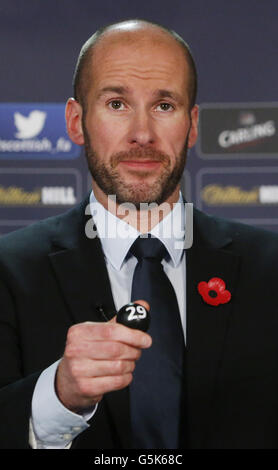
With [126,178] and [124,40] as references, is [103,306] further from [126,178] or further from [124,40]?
[124,40]

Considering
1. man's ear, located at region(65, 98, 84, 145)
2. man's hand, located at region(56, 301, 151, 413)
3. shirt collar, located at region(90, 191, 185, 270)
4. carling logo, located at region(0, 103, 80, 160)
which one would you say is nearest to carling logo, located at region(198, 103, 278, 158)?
carling logo, located at region(0, 103, 80, 160)

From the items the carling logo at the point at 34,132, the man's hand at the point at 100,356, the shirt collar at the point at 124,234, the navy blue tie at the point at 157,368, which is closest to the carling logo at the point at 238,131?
the carling logo at the point at 34,132

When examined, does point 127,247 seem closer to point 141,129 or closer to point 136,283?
point 136,283

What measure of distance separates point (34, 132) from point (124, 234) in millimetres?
1466

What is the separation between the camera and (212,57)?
2.34 m

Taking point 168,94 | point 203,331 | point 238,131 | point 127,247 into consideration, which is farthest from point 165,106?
point 238,131

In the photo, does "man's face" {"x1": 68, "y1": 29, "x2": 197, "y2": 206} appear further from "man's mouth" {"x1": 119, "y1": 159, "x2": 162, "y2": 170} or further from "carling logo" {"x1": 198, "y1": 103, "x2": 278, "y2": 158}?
"carling logo" {"x1": 198, "y1": 103, "x2": 278, "y2": 158}

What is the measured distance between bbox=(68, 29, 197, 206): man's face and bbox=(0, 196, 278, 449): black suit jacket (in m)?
0.12

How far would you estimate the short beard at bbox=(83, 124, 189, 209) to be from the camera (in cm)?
113

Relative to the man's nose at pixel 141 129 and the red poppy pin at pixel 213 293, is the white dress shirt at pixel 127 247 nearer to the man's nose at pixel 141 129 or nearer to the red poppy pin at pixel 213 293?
the red poppy pin at pixel 213 293

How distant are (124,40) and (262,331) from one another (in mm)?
550

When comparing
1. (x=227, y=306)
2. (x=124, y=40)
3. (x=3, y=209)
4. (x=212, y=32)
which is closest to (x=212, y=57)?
(x=212, y=32)

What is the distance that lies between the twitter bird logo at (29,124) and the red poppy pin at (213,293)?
5.00 feet

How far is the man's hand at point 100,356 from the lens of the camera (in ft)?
2.62
